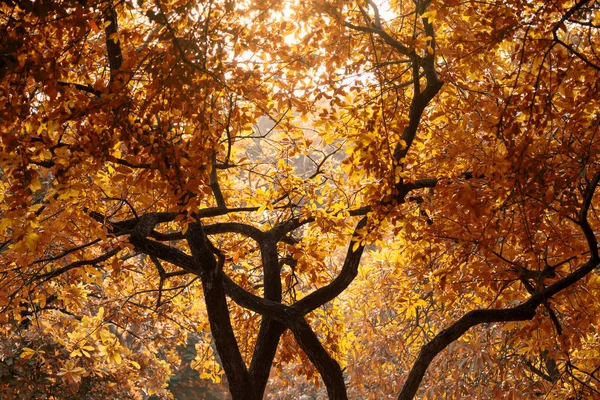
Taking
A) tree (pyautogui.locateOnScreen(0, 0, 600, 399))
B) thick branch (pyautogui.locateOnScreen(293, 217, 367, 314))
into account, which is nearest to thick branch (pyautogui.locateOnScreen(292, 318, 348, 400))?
tree (pyautogui.locateOnScreen(0, 0, 600, 399))

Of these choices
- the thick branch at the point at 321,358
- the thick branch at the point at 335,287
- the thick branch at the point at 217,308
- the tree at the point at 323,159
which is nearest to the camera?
the tree at the point at 323,159

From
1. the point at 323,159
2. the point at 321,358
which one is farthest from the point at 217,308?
the point at 323,159

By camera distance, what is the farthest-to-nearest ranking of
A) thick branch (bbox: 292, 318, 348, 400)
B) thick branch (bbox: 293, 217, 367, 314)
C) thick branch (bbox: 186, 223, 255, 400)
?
thick branch (bbox: 293, 217, 367, 314), thick branch (bbox: 292, 318, 348, 400), thick branch (bbox: 186, 223, 255, 400)

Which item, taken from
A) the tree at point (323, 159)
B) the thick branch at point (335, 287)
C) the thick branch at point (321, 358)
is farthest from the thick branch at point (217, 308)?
the thick branch at point (335, 287)

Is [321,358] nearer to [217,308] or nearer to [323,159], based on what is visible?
[217,308]

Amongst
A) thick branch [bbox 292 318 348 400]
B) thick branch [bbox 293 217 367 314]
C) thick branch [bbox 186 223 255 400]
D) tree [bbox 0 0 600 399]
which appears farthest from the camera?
thick branch [bbox 293 217 367 314]

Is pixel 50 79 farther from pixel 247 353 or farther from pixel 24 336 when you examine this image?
pixel 24 336

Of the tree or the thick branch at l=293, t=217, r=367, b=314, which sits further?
the thick branch at l=293, t=217, r=367, b=314

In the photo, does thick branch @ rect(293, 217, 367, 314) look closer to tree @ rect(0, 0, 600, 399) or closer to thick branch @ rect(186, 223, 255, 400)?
tree @ rect(0, 0, 600, 399)

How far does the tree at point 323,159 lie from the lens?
161 inches

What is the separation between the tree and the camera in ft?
13.4

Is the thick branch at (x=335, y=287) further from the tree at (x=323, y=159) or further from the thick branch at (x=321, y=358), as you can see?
the thick branch at (x=321, y=358)

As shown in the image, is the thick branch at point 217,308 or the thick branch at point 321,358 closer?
the thick branch at point 217,308

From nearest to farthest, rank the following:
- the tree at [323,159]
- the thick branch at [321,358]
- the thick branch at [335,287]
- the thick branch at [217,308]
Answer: the tree at [323,159] < the thick branch at [217,308] < the thick branch at [321,358] < the thick branch at [335,287]
